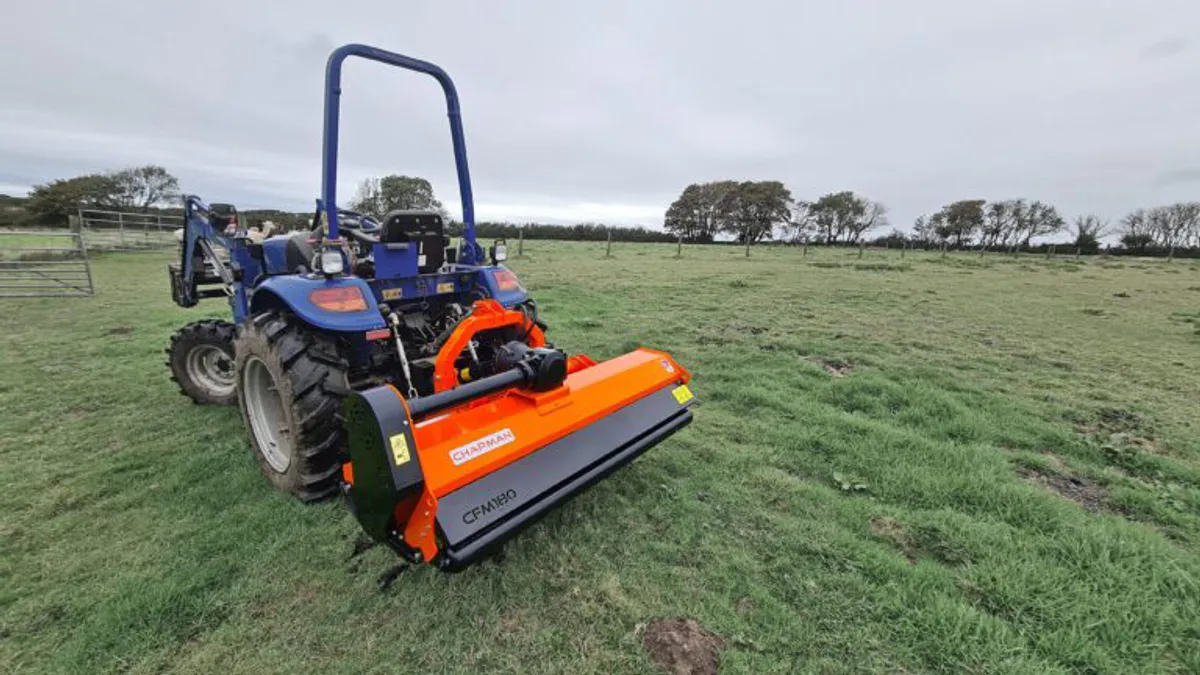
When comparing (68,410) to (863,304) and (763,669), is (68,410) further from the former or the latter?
(863,304)

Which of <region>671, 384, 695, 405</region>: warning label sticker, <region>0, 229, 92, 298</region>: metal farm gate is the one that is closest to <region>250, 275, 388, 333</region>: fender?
<region>671, 384, 695, 405</region>: warning label sticker

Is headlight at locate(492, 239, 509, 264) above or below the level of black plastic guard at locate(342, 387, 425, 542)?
above

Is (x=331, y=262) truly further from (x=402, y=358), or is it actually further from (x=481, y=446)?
(x=481, y=446)

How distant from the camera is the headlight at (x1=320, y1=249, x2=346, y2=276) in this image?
2.65 m

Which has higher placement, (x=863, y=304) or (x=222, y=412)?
Result: (x=863, y=304)

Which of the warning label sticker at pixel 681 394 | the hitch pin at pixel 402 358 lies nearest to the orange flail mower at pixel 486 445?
the warning label sticker at pixel 681 394

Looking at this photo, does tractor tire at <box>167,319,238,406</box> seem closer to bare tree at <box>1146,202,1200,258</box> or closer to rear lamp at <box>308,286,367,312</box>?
rear lamp at <box>308,286,367,312</box>

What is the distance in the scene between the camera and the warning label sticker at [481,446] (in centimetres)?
191

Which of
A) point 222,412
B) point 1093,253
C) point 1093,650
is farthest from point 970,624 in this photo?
point 1093,253

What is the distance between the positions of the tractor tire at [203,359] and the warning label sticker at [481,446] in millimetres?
3043

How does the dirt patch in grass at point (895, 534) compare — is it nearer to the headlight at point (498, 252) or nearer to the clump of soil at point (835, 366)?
the clump of soil at point (835, 366)

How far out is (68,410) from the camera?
154 inches

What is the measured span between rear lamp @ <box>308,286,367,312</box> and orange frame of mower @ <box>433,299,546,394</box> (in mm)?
496

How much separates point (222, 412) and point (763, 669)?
4.22 meters
